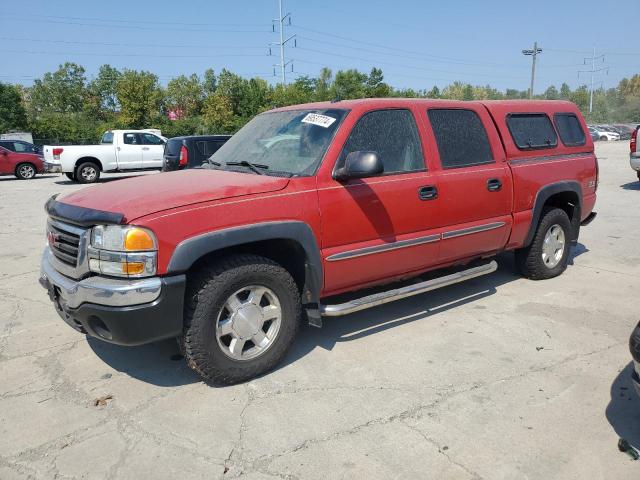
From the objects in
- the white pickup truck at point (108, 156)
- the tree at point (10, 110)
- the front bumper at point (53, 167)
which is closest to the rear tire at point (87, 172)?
the white pickup truck at point (108, 156)

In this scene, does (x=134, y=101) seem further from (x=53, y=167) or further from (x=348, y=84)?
(x=53, y=167)

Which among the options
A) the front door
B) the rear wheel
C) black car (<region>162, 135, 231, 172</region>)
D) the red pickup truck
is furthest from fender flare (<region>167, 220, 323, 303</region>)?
the rear wheel

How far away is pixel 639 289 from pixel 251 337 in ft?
13.6

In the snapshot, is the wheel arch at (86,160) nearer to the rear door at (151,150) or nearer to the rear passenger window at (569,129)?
the rear door at (151,150)

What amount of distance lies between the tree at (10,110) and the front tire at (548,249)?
156 ft

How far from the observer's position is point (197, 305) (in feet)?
10.6

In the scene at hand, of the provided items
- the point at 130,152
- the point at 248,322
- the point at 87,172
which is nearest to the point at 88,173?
the point at 87,172

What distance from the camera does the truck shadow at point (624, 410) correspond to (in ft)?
9.56

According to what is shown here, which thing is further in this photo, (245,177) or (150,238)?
(245,177)

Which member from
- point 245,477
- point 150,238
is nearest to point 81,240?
point 150,238

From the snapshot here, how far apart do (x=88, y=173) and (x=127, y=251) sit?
16.6 metres

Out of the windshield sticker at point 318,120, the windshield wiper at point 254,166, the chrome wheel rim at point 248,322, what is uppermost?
the windshield sticker at point 318,120

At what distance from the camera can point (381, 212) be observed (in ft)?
12.9

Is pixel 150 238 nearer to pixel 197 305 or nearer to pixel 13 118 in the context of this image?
pixel 197 305
